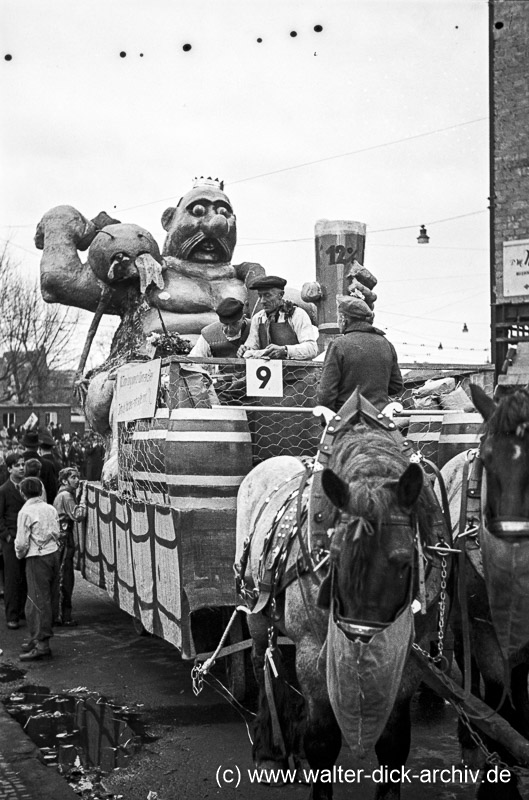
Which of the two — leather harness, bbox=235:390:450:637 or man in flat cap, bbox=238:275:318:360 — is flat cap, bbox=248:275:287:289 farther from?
leather harness, bbox=235:390:450:637

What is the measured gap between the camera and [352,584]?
3.60 m

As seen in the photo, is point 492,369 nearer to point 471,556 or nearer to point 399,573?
point 471,556

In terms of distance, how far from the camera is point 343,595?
364 cm

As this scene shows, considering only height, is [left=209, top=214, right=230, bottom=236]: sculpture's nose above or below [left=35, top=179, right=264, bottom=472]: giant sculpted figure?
above

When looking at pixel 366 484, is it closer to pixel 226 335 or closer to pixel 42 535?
pixel 226 335

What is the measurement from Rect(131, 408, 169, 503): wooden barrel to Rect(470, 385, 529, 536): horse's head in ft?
11.4

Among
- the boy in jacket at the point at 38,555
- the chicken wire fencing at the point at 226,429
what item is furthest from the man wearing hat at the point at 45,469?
the chicken wire fencing at the point at 226,429

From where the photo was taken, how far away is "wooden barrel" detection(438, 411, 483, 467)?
21.6ft

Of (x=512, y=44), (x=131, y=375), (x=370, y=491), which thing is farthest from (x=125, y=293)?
(x=512, y=44)

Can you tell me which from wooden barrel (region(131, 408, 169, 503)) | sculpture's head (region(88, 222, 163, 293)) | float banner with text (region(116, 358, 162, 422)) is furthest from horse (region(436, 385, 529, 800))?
sculpture's head (region(88, 222, 163, 293))

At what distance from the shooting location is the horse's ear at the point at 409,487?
3699 millimetres

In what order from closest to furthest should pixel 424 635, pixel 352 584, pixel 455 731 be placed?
pixel 352 584
pixel 424 635
pixel 455 731

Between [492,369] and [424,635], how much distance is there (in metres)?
3.58

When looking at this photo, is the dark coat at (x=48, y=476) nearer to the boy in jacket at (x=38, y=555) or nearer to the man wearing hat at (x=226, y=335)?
the boy in jacket at (x=38, y=555)
